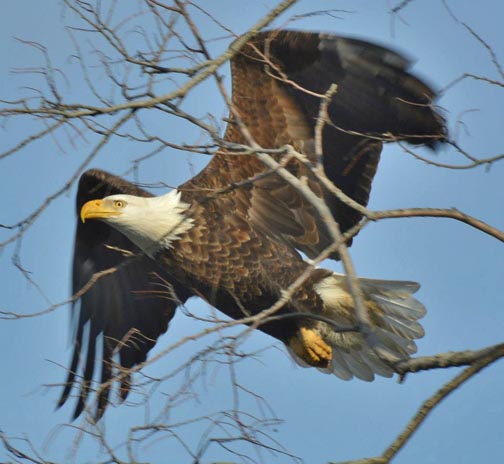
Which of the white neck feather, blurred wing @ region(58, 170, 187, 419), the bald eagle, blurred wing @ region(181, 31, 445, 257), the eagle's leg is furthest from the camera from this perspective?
blurred wing @ region(58, 170, 187, 419)

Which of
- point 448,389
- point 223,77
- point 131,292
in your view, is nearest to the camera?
point 448,389

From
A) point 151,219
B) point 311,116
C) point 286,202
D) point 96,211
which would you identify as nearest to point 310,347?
point 286,202

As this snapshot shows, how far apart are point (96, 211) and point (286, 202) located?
106cm

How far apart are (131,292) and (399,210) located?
12.2ft

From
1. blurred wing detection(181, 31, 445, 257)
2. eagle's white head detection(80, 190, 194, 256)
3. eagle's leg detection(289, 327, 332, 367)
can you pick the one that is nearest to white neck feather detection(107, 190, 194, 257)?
eagle's white head detection(80, 190, 194, 256)

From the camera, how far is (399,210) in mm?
3291

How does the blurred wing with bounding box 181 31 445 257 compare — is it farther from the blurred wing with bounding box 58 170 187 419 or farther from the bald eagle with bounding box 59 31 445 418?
the blurred wing with bounding box 58 170 187 419

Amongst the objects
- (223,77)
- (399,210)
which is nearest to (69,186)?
(223,77)

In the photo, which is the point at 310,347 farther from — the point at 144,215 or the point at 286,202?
the point at 144,215

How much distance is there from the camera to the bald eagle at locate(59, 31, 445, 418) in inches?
212

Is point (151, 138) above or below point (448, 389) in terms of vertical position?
above

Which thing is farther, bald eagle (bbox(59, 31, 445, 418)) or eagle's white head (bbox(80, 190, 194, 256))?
eagle's white head (bbox(80, 190, 194, 256))

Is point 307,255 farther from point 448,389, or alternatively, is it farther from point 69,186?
point 448,389

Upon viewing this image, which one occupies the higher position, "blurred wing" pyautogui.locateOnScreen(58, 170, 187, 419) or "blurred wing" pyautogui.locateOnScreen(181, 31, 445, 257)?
"blurred wing" pyautogui.locateOnScreen(181, 31, 445, 257)
